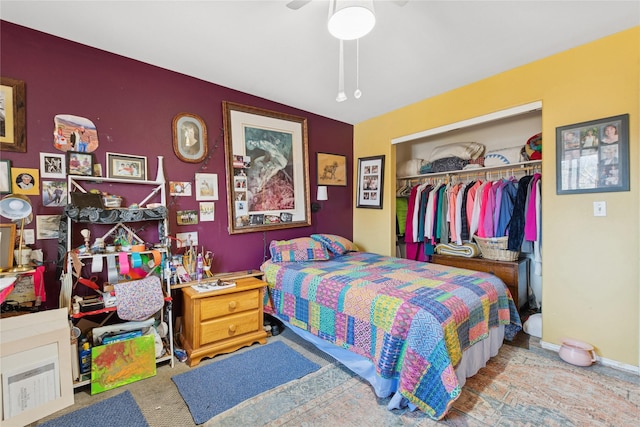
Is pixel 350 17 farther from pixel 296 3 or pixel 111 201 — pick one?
pixel 111 201

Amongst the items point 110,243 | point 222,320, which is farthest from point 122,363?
point 110,243

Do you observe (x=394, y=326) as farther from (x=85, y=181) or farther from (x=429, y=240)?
(x=85, y=181)

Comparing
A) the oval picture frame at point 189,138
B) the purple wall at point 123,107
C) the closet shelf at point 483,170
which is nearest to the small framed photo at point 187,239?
the purple wall at point 123,107

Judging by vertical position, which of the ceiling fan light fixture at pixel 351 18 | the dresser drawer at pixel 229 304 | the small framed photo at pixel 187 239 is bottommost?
the dresser drawer at pixel 229 304

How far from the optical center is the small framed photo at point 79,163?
7.00ft

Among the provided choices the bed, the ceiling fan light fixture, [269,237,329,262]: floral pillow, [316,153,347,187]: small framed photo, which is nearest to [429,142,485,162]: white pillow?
[316,153,347,187]: small framed photo

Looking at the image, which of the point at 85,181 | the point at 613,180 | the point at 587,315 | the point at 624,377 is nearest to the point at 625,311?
the point at 587,315

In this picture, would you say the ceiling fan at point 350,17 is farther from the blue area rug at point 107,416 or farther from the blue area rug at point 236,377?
the blue area rug at point 107,416

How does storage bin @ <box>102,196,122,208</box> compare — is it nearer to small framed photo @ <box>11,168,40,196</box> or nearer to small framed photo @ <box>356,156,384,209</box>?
small framed photo @ <box>11,168,40,196</box>

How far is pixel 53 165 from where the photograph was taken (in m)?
2.09

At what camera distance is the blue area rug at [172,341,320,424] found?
70.4 inches

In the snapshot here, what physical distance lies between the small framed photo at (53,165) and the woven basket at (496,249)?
3.79m

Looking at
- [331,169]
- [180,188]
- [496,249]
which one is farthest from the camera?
[331,169]

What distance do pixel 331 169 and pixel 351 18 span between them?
2491 millimetres
